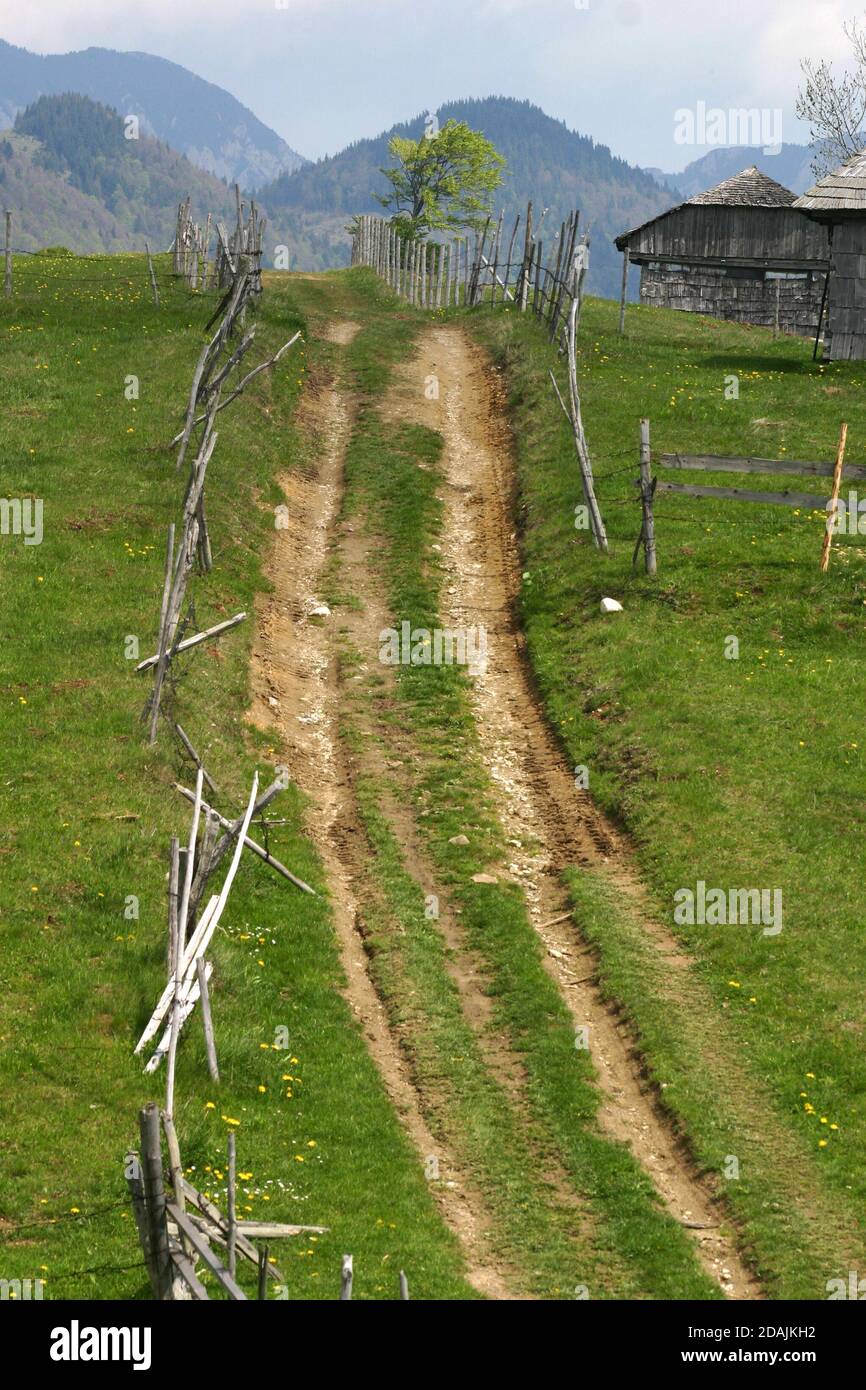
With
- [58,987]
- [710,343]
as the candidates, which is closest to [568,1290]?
[58,987]

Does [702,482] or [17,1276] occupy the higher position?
[702,482]

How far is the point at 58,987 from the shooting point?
1645 cm

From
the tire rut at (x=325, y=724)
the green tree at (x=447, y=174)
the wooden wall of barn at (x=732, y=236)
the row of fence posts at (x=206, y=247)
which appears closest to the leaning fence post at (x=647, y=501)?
the tire rut at (x=325, y=724)

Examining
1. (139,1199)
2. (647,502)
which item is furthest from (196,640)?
(139,1199)

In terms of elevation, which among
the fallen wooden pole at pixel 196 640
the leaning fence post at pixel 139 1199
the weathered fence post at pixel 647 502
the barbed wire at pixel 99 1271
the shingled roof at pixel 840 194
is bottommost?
the barbed wire at pixel 99 1271

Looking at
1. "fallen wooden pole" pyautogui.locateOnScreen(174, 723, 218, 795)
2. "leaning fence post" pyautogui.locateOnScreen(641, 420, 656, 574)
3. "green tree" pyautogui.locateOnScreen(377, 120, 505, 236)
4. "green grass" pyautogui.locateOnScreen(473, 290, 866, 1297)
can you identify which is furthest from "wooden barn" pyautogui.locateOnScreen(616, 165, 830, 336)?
"fallen wooden pole" pyautogui.locateOnScreen(174, 723, 218, 795)

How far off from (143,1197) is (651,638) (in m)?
16.3

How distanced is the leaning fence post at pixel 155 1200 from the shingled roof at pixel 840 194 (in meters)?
35.3

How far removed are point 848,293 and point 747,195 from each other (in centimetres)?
1695

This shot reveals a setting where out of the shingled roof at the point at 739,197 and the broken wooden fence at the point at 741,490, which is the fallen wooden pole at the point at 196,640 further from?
the shingled roof at the point at 739,197

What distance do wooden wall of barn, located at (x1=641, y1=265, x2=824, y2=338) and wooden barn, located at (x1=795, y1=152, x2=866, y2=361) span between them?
13.6 meters

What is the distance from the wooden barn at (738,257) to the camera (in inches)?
2228

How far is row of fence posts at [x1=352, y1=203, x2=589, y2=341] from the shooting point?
42.2 m
